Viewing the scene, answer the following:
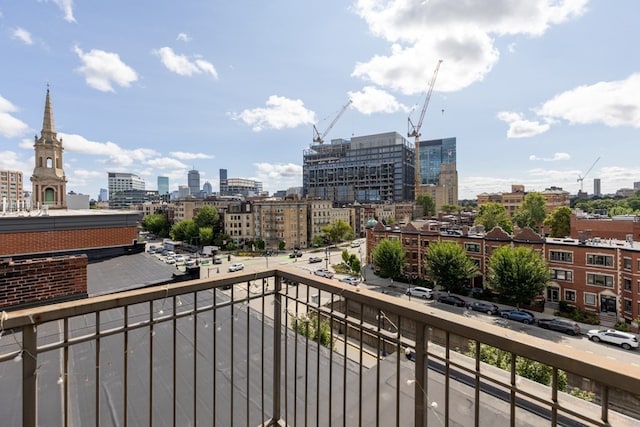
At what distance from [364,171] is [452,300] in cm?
8260

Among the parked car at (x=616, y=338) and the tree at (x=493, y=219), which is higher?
the tree at (x=493, y=219)

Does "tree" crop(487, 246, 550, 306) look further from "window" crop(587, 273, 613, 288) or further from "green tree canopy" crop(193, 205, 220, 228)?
"green tree canopy" crop(193, 205, 220, 228)

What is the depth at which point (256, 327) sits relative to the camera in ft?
19.8

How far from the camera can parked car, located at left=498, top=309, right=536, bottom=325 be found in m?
19.3

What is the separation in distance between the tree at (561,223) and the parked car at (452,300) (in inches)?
947

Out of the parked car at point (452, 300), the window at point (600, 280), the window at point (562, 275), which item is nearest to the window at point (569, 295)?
the window at point (562, 275)

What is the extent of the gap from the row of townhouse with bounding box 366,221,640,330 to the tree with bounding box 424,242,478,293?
83.1 inches

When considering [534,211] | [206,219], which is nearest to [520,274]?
[534,211]

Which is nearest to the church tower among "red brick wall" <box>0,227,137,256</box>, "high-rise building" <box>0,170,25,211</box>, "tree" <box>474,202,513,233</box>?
"red brick wall" <box>0,227,137,256</box>

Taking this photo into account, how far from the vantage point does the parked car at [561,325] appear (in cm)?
1752

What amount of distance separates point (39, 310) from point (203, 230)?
164 feet

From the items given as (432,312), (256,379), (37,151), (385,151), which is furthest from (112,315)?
(385,151)

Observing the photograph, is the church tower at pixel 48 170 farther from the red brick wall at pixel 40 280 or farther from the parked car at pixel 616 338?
the parked car at pixel 616 338

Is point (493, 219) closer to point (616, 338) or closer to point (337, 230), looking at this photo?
point (337, 230)
